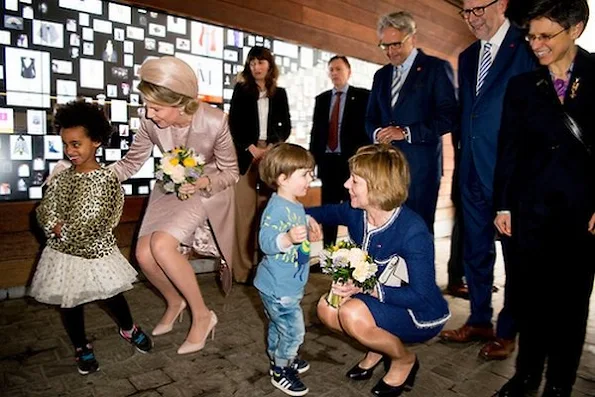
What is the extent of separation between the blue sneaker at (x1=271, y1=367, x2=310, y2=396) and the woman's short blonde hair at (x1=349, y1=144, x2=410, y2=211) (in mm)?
992

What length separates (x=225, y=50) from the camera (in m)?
4.87

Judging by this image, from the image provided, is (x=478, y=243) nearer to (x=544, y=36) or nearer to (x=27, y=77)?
(x=544, y=36)

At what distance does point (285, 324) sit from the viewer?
7.65ft

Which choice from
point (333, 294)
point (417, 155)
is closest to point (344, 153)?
point (417, 155)

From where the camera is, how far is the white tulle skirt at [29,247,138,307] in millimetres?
2482

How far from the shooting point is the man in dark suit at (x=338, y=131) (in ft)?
15.4

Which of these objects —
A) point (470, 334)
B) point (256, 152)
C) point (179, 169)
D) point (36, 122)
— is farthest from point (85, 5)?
point (470, 334)

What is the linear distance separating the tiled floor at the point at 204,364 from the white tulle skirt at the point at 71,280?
17.9 inches

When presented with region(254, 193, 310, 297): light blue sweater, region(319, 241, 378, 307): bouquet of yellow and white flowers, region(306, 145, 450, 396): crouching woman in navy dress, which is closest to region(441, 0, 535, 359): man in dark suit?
region(306, 145, 450, 396): crouching woman in navy dress

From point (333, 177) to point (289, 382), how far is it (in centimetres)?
265

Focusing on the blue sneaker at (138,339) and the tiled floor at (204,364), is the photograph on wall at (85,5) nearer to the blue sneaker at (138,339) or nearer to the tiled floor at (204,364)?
the tiled floor at (204,364)

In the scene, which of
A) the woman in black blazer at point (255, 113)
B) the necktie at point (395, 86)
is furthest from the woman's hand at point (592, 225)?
the woman in black blazer at point (255, 113)

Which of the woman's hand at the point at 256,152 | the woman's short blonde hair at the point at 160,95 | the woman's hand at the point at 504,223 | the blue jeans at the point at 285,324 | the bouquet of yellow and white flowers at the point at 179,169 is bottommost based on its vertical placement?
the blue jeans at the point at 285,324

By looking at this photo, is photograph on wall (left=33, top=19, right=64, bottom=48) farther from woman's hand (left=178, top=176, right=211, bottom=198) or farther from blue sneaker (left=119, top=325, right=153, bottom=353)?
blue sneaker (left=119, top=325, right=153, bottom=353)
